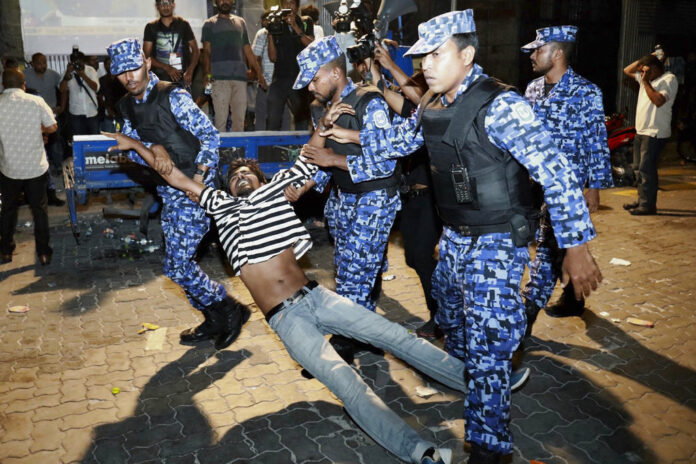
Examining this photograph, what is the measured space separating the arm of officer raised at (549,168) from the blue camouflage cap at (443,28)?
1.61 ft

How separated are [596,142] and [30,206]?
22.0 feet

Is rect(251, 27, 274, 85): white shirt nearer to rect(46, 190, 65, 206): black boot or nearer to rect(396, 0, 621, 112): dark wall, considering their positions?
→ rect(46, 190, 65, 206): black boot

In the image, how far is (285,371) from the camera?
461 centimetres

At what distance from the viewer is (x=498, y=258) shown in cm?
312

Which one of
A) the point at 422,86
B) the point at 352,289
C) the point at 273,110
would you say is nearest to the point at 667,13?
the point at 273,110

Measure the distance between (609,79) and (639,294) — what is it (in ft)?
45.8

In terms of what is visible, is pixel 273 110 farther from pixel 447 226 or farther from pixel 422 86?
pixel 447 226

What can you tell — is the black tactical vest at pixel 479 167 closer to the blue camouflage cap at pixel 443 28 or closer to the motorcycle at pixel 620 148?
the blue camouflage cap at pixel 443 28

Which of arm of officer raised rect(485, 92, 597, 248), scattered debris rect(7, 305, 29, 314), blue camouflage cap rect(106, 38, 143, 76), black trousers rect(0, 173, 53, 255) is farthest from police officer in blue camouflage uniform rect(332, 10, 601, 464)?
black trousers rect(0, 173, 53, 255)

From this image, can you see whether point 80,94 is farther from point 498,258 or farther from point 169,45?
point 498,258

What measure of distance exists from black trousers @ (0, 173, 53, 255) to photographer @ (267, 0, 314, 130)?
374cm

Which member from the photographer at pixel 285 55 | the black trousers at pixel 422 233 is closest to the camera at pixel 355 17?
the black trousers at pixel 422 233

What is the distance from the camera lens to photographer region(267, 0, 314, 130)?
926 cm

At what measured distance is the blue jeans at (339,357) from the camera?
10.4 ft
